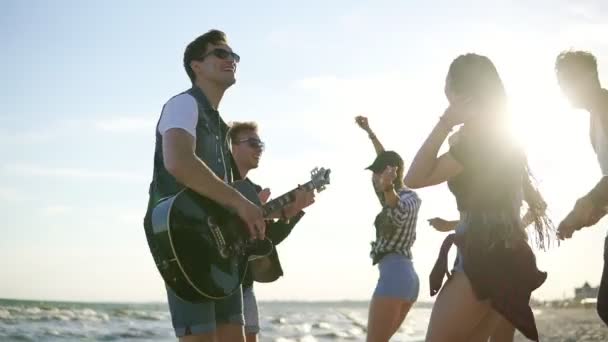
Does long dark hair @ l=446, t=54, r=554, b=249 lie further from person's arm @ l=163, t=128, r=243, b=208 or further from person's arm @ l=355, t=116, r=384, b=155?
person's arm @ l=355, t=116, r=384, b=155

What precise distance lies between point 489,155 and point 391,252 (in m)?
2.71

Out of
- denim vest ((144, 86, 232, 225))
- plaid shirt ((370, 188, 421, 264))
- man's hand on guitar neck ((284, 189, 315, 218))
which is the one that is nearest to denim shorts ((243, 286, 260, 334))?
man's hand on guitar neck ((284, 189, 315, 218))

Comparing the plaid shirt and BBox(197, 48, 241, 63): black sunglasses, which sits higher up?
BBox(197, 48, 241, 63): black sunglasses

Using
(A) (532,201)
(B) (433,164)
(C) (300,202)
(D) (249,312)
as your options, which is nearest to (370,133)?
(C) (300,202)

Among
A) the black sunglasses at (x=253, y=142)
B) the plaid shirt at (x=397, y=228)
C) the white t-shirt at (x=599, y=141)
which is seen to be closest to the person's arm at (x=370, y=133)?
the plaid shirt at (x=397, y=228)

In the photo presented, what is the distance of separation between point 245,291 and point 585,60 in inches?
111

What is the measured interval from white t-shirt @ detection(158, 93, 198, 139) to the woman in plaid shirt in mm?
2732

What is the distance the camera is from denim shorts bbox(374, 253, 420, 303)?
20.3 feet

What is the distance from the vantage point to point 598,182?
441cm

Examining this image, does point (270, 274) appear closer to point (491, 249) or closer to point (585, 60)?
point (491, 249)

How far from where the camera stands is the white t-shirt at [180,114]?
3799 mm

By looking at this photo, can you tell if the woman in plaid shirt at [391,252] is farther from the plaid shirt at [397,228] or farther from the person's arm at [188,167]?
the person's arm at [188,167]

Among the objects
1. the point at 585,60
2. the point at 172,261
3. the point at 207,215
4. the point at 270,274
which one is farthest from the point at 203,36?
the point at 585,60

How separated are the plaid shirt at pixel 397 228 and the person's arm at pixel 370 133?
2.34 feet
